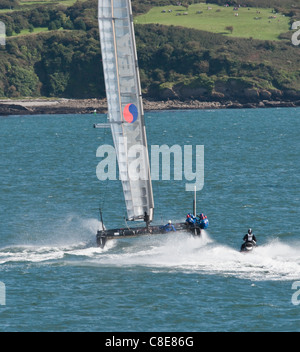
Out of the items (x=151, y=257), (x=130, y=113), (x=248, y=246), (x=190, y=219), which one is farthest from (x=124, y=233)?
(x=248, y=246)

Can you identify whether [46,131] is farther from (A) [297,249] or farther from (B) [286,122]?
(A) [297,249]

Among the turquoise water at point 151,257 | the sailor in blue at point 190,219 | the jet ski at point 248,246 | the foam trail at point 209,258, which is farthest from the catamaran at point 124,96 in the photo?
the jet ski at point 248,246

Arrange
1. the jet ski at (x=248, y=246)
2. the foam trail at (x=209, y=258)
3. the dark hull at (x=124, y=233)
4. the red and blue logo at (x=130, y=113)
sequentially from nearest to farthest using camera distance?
the foam trail at (x=209, y=258)
the jet ski at (x=248, y=246)
the dark hull at (x=124, y=233)
the red and blue logo at (x=130, y=113)

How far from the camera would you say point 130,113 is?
43.8 m

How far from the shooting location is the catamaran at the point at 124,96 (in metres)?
42.9

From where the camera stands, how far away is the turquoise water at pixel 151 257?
33938 millimetres

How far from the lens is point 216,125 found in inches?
5871

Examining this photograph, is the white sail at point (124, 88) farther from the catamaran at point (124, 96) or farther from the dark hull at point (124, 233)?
the dark hull at point (124, 233)

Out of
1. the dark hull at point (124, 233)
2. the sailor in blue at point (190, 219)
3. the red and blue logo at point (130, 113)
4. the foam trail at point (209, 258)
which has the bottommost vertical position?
the foam trail at point (209, 258)

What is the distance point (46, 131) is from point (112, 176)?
61.9 meters

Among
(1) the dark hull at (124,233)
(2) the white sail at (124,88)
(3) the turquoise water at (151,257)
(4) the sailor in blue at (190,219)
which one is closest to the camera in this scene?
(3) the turquoise water at (151,257)

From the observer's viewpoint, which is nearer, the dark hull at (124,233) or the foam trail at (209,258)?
the foam trail at (209,258)

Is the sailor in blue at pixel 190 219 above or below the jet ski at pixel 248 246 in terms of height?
above

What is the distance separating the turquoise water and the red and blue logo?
7.34 m
